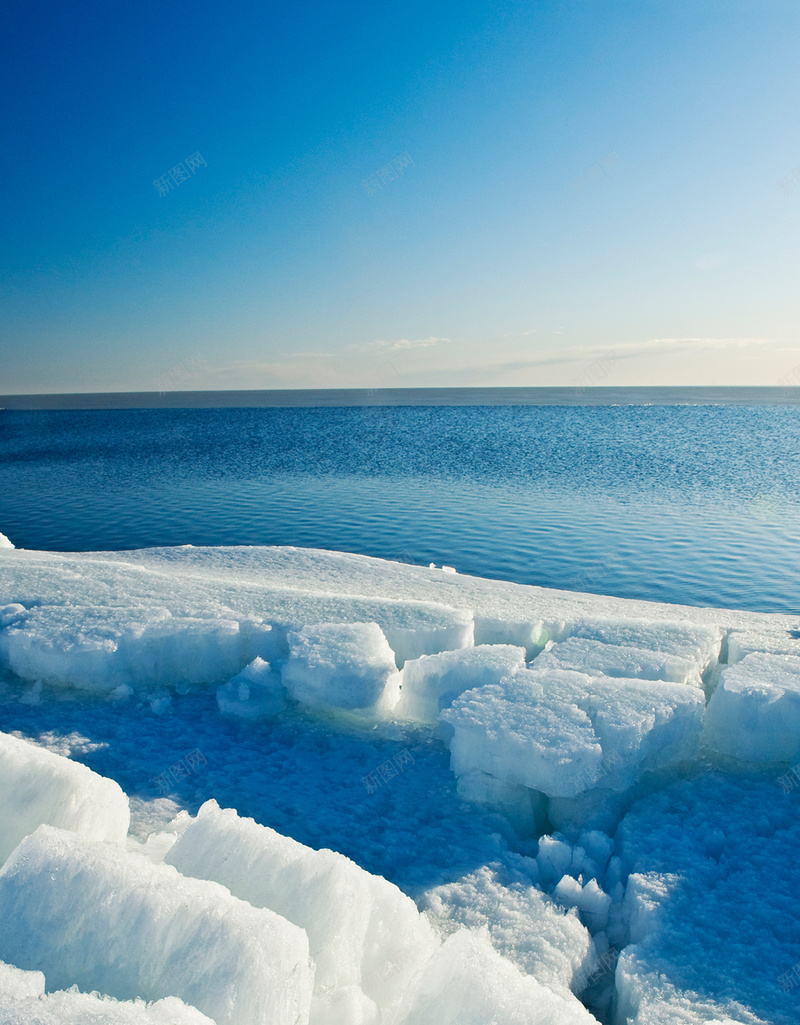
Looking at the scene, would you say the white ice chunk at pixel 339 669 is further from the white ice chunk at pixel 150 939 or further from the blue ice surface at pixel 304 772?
the white ice chunk at pixel 150 939

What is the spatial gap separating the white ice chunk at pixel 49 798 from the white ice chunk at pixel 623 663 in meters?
4.80

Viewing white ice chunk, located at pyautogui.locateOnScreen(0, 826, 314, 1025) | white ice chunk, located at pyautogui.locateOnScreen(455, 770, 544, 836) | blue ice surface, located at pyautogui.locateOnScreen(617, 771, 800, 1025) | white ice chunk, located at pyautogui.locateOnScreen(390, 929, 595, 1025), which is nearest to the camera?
white ice chunk, located at pyautogui.locateOnScreen(0, 826, 314, 1025)

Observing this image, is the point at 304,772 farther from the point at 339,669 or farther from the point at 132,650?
the point at 132,650

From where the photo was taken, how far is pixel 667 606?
11.7 metres

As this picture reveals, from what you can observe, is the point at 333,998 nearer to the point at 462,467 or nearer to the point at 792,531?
the point at 792,531

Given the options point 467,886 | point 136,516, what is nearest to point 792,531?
point 467,886

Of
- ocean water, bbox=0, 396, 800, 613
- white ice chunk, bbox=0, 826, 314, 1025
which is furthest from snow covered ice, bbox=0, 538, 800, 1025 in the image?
ocean water, bbox=0, 396, 800, 613

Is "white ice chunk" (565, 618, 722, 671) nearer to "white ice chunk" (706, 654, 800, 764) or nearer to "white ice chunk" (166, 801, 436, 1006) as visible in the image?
"white ice chunk" (706, 654, 800, 764)

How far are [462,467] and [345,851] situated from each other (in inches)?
1191

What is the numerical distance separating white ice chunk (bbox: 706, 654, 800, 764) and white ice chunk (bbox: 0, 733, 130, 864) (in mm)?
6019

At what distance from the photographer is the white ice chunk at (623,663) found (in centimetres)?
723

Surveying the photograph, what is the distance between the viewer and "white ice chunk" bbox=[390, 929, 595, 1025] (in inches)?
126

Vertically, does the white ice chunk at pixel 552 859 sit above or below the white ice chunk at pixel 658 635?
below

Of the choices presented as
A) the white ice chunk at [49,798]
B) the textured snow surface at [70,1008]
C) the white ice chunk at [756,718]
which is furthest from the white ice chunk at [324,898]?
the white ice chunk at [756,718]
